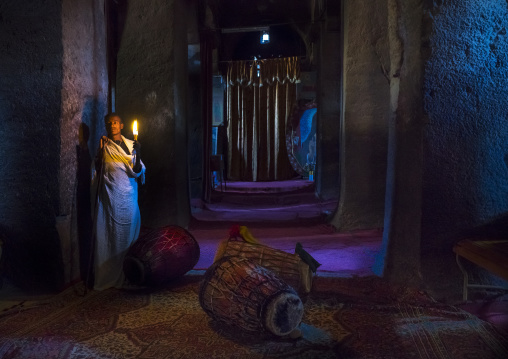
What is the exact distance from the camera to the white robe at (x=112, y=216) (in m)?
4.04

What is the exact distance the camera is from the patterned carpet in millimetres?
2564

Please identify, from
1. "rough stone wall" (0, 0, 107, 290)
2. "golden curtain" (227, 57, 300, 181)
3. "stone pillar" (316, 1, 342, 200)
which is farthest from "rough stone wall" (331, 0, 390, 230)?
"golden curtain" (227, 57, 300, 181)

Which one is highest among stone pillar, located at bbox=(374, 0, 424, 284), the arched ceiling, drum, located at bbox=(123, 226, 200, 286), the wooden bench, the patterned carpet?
the arched ceiling

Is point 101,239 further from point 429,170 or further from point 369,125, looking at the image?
point 369,125

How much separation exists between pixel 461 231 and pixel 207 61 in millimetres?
8398

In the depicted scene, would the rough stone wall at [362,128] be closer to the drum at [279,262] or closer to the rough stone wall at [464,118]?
the rough stone wall at [464,118]

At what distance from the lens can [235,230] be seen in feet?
12.1

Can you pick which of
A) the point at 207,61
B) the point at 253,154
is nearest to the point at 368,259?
the point at 207,61

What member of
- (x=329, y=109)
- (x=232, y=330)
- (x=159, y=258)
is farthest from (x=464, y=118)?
(x=329, y=109)

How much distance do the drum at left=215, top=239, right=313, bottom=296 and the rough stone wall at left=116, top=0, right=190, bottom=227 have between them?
3.41 metres

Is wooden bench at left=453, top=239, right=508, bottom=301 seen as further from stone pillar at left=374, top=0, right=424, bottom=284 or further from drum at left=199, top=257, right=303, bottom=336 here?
drum at left=199, top=257, right=303, bottom=336

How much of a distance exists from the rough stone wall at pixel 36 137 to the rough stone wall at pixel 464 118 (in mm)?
3375

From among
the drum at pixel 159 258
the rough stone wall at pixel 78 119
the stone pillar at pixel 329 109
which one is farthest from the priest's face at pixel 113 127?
the stone pillar at pixel 329 109

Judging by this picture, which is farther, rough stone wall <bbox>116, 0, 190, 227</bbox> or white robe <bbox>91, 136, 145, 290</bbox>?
rough stone wall <bbox>116, 0, 190, 227</bbox>
